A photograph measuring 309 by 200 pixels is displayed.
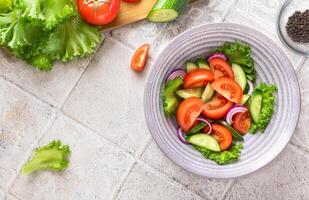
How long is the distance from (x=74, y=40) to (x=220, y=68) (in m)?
0.46

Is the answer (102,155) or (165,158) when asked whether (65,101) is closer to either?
(102,155)

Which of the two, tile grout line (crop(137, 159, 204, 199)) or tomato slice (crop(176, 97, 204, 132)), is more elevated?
tomato slice (crop(176, 97, 204, 132))

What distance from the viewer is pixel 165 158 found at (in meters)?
1.51

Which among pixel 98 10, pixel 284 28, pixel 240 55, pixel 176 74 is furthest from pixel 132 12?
pixel 284 28

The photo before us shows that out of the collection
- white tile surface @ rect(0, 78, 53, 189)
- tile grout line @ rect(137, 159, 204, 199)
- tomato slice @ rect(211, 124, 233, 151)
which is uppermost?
tomato slice @ rect(211, 124, 233, 151)

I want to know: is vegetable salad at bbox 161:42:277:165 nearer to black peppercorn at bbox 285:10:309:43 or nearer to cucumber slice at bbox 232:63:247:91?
cucumber slice at bbox 232:63:247:91

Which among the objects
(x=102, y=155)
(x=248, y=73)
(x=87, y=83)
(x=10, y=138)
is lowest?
(x=10, y=138)

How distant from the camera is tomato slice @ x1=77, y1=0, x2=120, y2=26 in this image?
1464mm

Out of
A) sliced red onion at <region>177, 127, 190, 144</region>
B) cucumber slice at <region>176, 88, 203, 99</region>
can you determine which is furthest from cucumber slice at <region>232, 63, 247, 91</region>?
sliced red onion at <region>177, 127, 190, 144</region>

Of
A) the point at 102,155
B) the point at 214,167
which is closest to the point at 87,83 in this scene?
the point at 102,155

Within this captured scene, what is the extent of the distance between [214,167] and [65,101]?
517mm

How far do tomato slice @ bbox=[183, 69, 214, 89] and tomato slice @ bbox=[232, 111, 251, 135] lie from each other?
0.13 meters

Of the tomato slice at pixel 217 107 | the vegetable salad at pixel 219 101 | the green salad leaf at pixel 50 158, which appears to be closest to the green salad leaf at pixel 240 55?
the vegetable salad at pixel 219 101

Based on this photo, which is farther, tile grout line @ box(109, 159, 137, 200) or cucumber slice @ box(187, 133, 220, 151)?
tile grout line @ box(109, 159, 137, 200)
